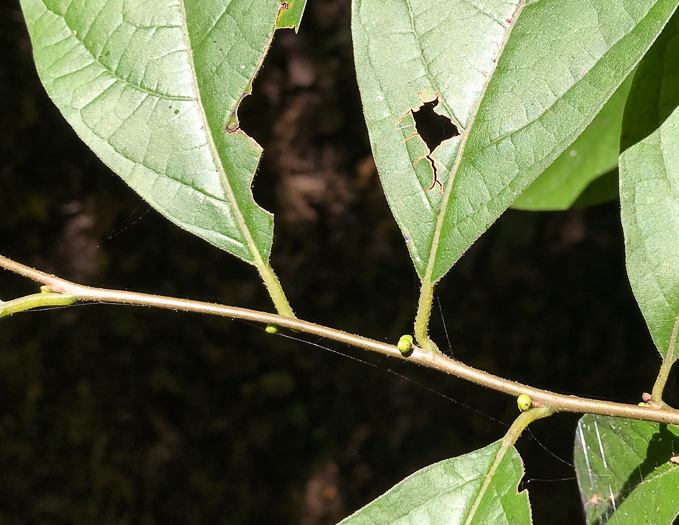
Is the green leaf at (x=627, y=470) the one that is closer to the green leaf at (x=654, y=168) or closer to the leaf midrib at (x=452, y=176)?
the green leaf at (x=654, y=168)

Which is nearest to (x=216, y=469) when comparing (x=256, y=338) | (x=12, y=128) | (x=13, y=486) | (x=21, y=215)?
(x=256, y=338)

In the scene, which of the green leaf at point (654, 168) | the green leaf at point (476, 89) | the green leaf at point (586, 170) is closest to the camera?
the green leaf at point (476, 89)

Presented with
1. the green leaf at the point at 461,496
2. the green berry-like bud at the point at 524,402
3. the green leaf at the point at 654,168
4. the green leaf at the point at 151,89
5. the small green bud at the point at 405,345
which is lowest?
the green leaf at the point at 461,496

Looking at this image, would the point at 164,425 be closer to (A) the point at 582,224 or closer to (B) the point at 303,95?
(B) the point at 303,95

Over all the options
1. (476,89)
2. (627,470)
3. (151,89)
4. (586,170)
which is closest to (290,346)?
(586,170)

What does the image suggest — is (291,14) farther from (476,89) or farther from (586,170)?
(586,170)

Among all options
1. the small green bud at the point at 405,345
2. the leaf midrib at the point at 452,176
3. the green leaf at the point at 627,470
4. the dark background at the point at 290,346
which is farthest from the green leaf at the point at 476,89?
the dark background at the point at 290,346
